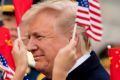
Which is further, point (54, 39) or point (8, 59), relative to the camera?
point (8, 59)

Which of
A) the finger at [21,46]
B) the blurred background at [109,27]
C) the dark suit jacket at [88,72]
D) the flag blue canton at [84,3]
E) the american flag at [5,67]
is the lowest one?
the blurred background at [109,27]

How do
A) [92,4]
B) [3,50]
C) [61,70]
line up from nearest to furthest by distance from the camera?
[61,70]
[92,4]
[3,50]

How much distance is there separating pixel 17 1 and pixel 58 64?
128 centimetres

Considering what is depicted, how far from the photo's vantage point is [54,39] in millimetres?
5590

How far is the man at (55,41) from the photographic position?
5469mm

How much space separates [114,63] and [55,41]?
623mm

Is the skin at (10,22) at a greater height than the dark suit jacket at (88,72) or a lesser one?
lesser

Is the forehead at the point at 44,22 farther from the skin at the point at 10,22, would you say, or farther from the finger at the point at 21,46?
the skin at the point at 10,22

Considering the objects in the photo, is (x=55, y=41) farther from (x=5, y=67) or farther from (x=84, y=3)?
(x=5, y=67)

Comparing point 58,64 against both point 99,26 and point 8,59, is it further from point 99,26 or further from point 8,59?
point 8,59

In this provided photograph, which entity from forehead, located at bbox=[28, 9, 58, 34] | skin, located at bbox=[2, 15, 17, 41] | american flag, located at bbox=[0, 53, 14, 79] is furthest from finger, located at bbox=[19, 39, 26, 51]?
skin, located at bbox=[2, 15, 17, 41]

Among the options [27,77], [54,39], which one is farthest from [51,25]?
[27,77]

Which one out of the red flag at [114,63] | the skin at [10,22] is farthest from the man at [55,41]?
the skin at [10,22]

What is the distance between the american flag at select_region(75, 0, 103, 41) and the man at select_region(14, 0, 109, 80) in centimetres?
10
